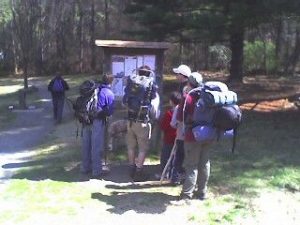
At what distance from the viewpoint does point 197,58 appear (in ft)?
109

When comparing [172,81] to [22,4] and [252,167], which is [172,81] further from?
[252,167]

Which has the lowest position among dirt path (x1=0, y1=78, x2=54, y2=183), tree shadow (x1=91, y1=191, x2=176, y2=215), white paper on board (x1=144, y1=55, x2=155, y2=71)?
dirt path (x1=0, y1=78, x2=54, y2=183)

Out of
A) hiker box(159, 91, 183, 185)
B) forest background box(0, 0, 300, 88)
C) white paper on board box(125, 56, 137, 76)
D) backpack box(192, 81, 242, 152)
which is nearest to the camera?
backpack box(192, 81, 242, 152)

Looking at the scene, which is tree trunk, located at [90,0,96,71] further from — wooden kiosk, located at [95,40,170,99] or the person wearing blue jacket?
the person wearing blue jacket

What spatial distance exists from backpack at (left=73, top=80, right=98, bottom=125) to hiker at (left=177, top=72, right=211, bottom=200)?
5.41ft

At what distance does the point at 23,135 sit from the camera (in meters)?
14.0

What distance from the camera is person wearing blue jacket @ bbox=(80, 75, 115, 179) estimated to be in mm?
8602

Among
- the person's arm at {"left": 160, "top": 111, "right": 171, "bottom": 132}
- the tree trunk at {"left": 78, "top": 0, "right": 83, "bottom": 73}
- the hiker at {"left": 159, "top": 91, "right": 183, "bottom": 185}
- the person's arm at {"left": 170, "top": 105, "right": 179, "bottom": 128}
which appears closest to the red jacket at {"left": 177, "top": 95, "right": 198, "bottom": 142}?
the person's arm at {"left": 170, "top": 105, "right": 179, "bottom": 128}

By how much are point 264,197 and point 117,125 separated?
10.1ft

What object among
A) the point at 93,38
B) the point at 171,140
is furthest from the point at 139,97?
the point at 93,38

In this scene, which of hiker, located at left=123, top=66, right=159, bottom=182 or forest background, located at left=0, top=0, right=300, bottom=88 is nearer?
hiker, located at left=123, top=66, right=159, bottom=182

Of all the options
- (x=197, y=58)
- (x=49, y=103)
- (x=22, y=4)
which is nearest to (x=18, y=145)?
(x=49, y=103)

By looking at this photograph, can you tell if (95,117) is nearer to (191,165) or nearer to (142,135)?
(142,135)

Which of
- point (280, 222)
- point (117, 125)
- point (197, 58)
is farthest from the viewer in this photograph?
point (197, 58)
